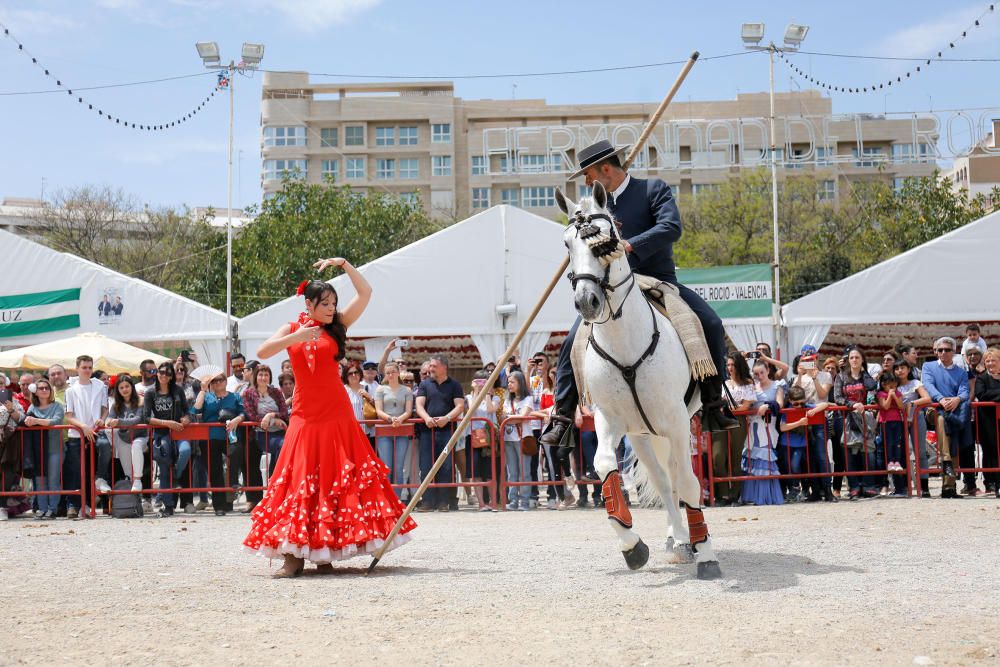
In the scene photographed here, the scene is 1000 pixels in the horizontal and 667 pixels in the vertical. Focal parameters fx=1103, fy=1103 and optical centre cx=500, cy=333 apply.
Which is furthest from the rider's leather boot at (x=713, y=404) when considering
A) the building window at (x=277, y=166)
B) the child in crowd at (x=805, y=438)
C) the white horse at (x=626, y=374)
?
the building window at (x=277, y=166)

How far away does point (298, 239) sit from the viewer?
177ft

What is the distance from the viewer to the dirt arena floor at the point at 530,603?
5.47 meters

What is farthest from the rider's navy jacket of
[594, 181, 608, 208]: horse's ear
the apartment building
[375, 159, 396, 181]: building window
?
[375, 159, 396, 181]: building window

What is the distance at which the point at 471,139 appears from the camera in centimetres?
9138

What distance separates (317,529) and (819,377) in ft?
31.0

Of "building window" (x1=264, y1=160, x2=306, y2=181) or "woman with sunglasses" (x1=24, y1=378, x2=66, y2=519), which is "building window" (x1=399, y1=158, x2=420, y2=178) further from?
"woman with sunglasses" (x1=24, y1=378, x2=66, y2=519)

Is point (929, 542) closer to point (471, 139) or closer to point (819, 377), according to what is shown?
point (819, 377)

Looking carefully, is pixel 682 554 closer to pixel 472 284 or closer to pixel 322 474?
pixel 322 474

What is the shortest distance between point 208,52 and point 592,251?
24.9 meters

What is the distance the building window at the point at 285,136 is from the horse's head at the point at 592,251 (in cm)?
8865

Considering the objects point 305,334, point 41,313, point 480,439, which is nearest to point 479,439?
point 480,439

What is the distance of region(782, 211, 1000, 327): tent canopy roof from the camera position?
76.2 feet

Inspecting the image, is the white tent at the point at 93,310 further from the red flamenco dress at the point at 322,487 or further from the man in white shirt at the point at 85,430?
the red flamenco dress at the point at 322,487

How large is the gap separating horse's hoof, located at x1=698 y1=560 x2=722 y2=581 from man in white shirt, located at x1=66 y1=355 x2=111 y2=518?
10.00 m
